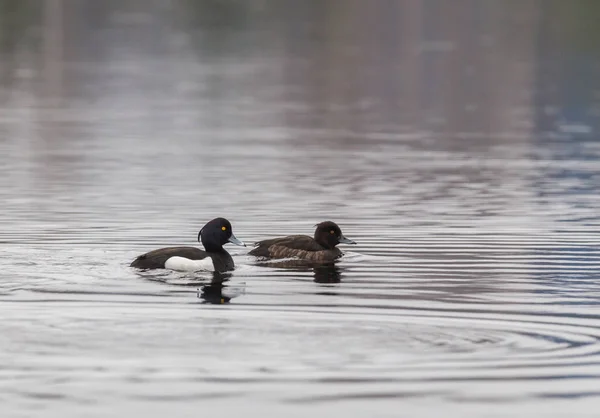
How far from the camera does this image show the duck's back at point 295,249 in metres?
21.6

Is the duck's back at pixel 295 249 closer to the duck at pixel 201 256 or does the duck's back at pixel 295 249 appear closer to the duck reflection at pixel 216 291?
the duck at pixel 201 256

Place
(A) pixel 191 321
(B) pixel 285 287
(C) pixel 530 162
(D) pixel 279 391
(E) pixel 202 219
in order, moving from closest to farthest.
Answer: (D) pixel 279 391 < (A) pixel 191 321 < (B) pixel 285 287 < (E) pixel 202 219 < (C) pixel 530 162

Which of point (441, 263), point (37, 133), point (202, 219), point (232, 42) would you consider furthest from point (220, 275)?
point (232, 42)

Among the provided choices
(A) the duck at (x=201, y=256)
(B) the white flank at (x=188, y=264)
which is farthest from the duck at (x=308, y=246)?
(B) the white flank at (x=188, y=264)

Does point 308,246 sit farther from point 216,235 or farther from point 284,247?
point 216,235

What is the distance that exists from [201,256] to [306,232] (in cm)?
479

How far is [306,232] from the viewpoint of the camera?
25.1 meters

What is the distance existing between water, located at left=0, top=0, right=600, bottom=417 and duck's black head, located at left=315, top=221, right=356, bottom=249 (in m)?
0.36

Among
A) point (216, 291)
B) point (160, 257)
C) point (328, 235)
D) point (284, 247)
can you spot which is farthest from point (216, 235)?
point (216, 291)

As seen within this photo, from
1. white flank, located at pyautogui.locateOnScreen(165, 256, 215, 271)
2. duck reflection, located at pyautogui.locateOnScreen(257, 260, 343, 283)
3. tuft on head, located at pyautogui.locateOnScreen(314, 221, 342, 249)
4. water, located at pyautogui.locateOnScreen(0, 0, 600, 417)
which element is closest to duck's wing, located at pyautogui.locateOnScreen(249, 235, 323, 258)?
duck reflection, located at pyautogui.locateOnScreen(257, 260, 343, 283)

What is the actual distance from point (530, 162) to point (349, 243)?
51.1 ft

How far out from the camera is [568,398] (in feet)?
43.2

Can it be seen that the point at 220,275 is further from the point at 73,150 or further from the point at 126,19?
the point at 126,19

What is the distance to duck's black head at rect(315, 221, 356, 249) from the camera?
22.4 meters
